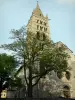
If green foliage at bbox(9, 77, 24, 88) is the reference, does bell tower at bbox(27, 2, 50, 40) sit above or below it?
above

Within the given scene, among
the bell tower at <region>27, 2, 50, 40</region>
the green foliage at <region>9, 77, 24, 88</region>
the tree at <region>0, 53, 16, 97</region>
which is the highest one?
the bell tower at <region>27, 2, 50, 40</region>

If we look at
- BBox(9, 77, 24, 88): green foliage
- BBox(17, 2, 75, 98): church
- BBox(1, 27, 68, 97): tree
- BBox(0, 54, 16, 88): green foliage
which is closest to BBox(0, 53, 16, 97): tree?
BBox(0, 54, 16, 88): green foliage

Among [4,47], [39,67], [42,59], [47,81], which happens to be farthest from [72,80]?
[4,47]

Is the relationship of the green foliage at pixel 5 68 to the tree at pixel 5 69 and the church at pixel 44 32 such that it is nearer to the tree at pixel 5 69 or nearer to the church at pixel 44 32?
the tree at pixel 5 69

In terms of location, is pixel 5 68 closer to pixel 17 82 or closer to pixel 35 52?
pixel 17 82

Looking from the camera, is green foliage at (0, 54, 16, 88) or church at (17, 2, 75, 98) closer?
green foliage at (0, 54, 16, 88)

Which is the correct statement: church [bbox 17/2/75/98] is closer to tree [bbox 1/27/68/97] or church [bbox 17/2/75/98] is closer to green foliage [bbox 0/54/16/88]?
green foliage [bbox 0/54/16/88]

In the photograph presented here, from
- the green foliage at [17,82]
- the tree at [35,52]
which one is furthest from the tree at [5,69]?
the tree at [35,52]

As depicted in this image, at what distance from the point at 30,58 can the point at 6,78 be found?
594 inches

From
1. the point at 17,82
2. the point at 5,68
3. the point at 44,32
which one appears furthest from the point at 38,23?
the point at 17,82

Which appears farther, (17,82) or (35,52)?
(17,82)

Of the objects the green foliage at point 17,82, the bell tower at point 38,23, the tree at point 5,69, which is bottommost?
the green foliage at point 17,82

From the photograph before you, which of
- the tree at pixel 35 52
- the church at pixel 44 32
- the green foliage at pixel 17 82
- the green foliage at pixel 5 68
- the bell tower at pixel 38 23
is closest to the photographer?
the tree at pixel 35 52

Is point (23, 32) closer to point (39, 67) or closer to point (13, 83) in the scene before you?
point (39, 67)
